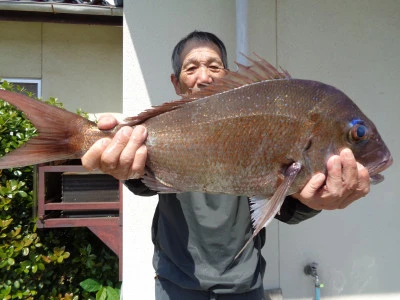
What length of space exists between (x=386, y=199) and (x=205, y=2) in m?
3.01

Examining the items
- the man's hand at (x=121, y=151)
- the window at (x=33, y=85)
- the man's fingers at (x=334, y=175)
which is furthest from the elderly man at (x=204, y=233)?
the window at (x=33, y=85)

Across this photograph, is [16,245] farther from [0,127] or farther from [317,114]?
[317,114]

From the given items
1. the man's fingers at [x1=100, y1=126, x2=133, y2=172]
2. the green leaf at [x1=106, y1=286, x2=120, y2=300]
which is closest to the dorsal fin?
the man's fingers at [x1=100, y1=126, x2=133, y2=172]

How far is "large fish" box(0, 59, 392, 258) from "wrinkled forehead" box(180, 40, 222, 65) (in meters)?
0.66

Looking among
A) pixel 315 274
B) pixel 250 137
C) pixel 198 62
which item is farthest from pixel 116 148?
pixel 315 274

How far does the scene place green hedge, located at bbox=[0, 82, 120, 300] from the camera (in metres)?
3.66

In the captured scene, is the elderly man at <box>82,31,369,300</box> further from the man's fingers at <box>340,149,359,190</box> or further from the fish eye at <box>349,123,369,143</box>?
the fish eye at <box>349,123,369,143</box>

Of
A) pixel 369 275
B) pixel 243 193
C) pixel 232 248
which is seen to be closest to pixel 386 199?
pixel 369 275

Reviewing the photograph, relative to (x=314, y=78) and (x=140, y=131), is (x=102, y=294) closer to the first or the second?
(x=140, y=131)

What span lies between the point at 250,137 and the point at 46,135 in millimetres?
1052

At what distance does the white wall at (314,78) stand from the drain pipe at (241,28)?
231 millimetres

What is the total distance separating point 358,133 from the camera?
1.80 metres

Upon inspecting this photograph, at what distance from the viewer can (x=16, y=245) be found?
3668 mm

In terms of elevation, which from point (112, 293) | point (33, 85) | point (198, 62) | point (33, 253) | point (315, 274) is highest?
point (33, 85)
